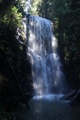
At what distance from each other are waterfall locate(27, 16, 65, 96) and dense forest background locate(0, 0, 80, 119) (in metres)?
0.70

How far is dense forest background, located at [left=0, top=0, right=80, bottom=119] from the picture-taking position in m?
15.2

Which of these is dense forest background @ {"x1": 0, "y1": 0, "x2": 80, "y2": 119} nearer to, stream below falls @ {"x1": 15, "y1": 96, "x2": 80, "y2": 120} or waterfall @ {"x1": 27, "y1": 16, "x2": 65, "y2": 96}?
waterfall @ {"x1": 27, "y1": 16, "x2": 65, "y2": 96}

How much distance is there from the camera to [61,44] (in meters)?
26.0

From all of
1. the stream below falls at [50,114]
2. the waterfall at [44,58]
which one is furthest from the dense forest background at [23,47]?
the stream below falls at [50,114]

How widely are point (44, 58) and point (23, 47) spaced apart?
3288mm

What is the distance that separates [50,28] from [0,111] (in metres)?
18.3

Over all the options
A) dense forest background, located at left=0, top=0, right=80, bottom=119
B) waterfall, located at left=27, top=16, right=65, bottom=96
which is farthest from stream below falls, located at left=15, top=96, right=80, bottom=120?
waterfall, located at left=27, top=16, right=65, bottom=96

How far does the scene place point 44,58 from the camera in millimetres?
24781

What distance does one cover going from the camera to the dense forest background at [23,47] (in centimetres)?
1518

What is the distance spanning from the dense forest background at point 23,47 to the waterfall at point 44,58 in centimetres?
70

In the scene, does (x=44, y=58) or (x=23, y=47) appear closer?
(x=23, y=47)

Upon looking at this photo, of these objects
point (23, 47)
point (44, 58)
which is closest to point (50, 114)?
point (23, 47)

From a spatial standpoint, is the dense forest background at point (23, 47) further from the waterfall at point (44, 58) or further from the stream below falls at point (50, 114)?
the stream below falls at point (50, 114)

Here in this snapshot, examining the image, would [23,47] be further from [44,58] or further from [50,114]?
[50,114]
